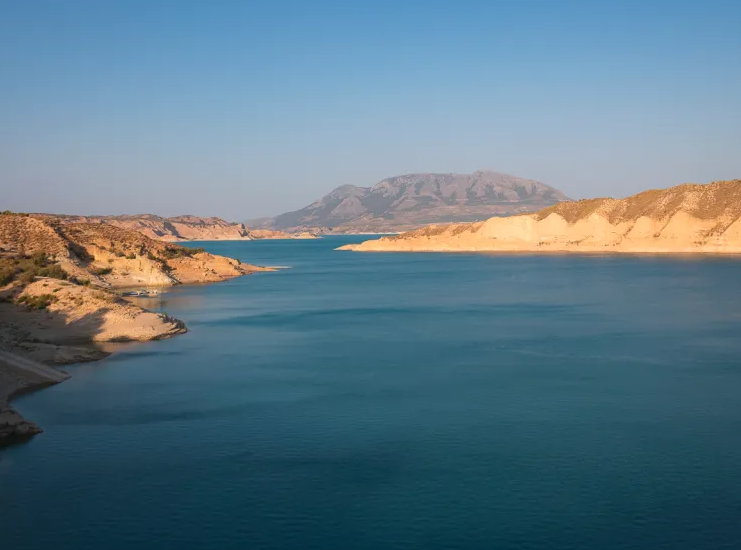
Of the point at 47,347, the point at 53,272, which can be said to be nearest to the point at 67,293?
the point at 47,347

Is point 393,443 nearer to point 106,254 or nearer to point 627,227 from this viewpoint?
point 106,254

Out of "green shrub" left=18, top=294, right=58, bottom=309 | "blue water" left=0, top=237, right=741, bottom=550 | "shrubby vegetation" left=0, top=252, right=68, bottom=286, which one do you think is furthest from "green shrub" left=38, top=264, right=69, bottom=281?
"blue water" left=0, top=237, right=741, bottom=550

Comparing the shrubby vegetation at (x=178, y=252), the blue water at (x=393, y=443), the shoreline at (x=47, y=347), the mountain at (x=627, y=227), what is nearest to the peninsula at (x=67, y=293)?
the shoreline at (x=47, y=347)

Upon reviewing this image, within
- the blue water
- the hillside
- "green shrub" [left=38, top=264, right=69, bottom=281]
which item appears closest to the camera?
the blue water

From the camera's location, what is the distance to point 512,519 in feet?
50.6

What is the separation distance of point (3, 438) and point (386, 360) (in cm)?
1652

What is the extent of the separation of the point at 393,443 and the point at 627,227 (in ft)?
361

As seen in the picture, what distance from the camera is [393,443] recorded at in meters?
20.4

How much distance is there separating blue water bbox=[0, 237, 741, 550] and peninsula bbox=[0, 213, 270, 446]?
167 cm

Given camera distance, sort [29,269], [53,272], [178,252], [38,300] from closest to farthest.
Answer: [38,300] → [29,269] → [53,272] → [178,252]

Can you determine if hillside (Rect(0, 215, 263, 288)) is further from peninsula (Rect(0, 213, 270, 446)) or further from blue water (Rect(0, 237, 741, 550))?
blue water (Rect(0, 237, 741, 550))

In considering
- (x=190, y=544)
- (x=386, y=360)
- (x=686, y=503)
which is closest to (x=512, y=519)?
(x=686, y=503)

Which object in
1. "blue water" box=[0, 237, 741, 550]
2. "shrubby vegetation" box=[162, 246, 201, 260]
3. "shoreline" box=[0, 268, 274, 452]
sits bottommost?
"blue water" box=[0, 237, 741, 550]

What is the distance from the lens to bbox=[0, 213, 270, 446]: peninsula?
1146 inches
